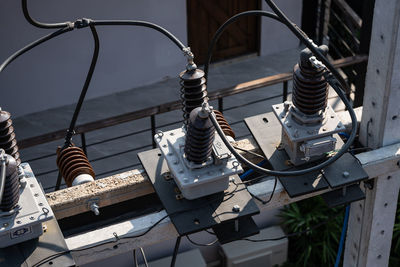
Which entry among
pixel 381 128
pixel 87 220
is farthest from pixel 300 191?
pixel 87 220

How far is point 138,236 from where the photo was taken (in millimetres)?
3215

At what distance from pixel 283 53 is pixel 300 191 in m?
5.78

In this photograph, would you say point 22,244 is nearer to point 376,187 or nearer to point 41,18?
point 376,187

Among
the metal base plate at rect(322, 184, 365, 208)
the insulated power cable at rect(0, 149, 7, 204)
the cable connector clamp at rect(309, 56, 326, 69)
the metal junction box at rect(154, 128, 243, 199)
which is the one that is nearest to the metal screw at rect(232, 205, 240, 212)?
the metal junction box at rect(154, 128, 243, 199)

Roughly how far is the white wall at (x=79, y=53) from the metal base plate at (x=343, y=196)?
4.78 m

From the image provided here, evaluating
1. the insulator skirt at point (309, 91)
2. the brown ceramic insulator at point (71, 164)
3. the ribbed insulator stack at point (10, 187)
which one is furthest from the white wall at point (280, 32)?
the ribbed insulator stack at point (10, 187)

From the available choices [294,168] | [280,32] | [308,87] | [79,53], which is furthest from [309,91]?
[280,32]

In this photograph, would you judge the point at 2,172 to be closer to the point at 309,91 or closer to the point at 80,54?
the point at 309,91

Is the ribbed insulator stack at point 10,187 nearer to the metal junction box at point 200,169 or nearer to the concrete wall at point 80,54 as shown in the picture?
the metal junction box at point 200,169

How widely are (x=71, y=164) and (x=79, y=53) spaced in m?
4.42

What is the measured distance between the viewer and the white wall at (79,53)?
7562mm

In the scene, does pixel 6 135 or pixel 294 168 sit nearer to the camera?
pixel 6 135

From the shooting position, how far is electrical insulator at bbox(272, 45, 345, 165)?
10.6ft

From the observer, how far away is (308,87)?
10.6ft
